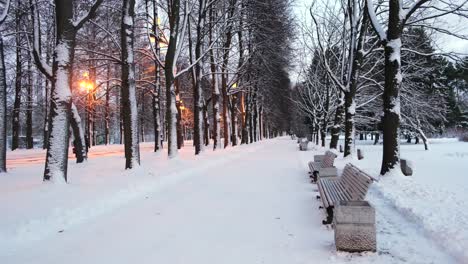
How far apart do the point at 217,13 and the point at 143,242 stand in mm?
23503

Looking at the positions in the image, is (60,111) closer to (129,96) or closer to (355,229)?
(129,96)

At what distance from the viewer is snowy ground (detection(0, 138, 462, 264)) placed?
17.2 ft

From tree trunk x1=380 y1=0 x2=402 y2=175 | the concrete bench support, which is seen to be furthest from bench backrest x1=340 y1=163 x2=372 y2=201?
tree trunk x1=380 y1=0 x2=402 y2=175

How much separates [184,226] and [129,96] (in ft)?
25.9

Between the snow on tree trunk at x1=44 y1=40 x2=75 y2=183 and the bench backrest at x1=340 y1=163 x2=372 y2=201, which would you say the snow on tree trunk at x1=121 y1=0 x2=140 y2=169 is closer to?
the snow on tree trunk at x1=44 y1=40 x2=75 y2=183

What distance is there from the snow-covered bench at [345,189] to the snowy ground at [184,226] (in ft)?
1.26

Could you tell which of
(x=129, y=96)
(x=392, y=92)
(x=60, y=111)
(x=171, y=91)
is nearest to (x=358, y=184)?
(x=392, y=92)

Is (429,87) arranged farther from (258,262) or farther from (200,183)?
(258,262)

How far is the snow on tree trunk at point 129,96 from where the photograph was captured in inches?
532

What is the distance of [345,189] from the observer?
26.5 feet

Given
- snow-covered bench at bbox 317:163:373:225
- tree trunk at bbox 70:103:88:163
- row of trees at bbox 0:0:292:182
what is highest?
row of trees at bbox 0:0:292:182

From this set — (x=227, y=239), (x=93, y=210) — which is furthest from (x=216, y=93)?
(x=227, y=239)

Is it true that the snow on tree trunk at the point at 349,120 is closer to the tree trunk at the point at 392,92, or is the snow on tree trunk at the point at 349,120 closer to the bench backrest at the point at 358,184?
the tree trunk at the point at 392,92

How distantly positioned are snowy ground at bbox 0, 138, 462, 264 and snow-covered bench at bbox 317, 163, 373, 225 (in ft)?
1.26
